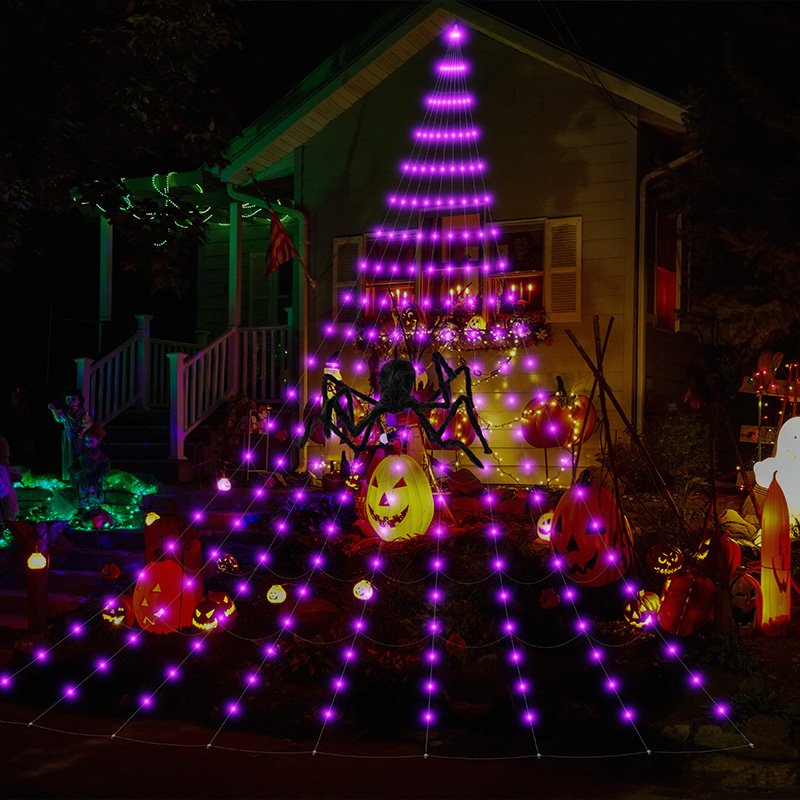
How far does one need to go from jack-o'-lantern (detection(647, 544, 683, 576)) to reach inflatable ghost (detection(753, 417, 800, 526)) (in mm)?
1274

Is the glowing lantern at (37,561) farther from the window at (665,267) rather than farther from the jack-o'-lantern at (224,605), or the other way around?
the window at (665,267)

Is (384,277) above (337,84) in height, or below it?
below

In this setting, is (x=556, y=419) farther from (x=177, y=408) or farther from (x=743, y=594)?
(x=177, y=408)

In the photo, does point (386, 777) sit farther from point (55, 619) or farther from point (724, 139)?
point (724, 139)

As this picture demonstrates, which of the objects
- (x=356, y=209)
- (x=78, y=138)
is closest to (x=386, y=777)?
(x=78, y=138)

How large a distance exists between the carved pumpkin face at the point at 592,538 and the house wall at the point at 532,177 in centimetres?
425

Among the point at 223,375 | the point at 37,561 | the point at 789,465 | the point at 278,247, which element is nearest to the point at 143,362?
the point at 223,375

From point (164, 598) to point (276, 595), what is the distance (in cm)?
90

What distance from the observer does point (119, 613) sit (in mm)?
8148

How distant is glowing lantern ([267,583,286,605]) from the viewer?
7.90m

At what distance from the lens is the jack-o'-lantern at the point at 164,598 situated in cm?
777

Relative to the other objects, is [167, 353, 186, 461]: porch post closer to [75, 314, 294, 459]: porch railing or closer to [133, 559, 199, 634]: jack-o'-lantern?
[75, 314, 294, 459]: porch railing

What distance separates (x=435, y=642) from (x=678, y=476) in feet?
15.5

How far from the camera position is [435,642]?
7.14 meters
